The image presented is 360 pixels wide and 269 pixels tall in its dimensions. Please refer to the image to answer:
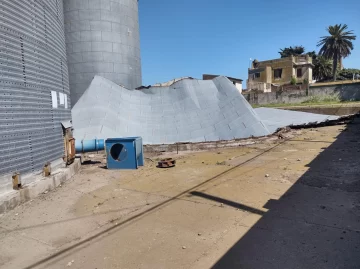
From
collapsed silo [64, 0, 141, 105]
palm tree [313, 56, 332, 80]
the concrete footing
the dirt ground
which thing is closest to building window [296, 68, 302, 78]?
palm tree [313, 56, 332, 80]

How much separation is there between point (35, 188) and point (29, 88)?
8.03ft

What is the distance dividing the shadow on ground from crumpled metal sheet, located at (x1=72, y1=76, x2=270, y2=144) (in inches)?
276

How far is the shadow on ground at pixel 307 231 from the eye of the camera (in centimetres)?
317

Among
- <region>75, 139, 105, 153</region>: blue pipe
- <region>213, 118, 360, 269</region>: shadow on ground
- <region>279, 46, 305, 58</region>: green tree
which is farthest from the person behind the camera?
<region>279, 46, 305, 58</region>: green tree

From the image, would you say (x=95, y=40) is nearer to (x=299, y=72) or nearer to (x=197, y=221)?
(x=197, y=221)

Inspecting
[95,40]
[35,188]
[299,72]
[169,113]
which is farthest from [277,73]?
[35,188]

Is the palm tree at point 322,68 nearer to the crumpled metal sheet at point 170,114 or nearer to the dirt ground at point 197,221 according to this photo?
the crumpled metal sheet at point 170,114

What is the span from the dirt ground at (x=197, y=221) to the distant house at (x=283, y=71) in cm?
4508

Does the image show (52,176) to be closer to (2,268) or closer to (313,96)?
(2,268)

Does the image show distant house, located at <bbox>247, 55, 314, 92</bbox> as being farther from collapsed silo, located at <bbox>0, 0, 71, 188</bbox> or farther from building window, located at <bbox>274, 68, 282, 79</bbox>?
collapsed silo, located at <bbox>0, 0, 71, 188</bbox>

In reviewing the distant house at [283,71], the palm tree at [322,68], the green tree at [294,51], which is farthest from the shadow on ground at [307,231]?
the green tree at [294,51]

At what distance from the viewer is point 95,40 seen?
16.1m

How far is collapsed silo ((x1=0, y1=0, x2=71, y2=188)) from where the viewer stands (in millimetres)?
5730

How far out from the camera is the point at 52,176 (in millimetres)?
6727
